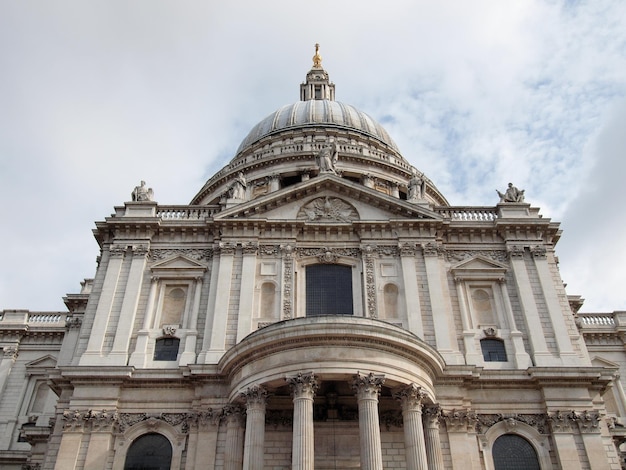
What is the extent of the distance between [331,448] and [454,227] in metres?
13.1

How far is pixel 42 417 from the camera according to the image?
40844mm

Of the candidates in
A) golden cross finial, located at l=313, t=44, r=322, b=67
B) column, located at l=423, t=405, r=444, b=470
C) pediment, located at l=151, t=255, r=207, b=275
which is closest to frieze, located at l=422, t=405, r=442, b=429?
column, located at l=423, t=405, r=444, b=470

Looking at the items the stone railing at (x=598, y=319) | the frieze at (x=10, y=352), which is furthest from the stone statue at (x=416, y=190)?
the frieze at (x=10, y=352)

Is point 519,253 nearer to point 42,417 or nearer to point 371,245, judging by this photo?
point 371,245

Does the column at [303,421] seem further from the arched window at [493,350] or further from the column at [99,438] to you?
the arched window at [493,350]

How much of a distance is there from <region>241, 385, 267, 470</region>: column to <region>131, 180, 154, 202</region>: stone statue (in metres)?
13.9

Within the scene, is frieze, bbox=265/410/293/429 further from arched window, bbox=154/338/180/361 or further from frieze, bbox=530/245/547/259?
frieze, bbox=530/245/547/259

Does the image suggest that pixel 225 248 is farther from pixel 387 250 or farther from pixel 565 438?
pixel 565 438

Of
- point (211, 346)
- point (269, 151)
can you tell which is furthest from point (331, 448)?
point (269, 151)

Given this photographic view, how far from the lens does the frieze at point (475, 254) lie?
31609mm

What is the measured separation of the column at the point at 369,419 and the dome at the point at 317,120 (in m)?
32.1

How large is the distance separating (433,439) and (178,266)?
14778mm

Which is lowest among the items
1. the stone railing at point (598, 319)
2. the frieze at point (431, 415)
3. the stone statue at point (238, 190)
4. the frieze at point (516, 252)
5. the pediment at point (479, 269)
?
the frieze at point (431, 415)

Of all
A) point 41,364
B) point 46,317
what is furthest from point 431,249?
point 46,317
